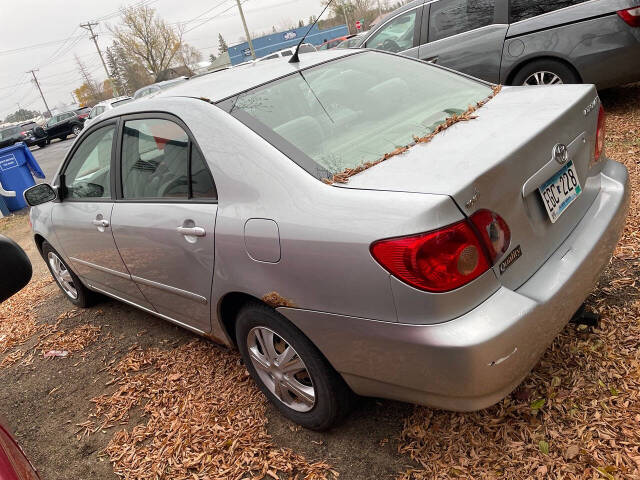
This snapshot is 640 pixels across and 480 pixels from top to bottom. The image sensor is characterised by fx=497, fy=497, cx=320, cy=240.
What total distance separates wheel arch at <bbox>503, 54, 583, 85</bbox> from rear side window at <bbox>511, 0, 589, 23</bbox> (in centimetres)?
46

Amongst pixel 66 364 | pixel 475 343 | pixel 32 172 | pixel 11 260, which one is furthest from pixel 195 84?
pixel 32 172

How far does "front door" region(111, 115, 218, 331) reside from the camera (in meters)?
2.39

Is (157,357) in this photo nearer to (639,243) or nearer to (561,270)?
(561,270)

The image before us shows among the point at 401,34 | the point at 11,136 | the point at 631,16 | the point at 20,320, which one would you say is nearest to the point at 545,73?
the point at 631,16

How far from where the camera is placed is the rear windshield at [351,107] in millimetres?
2137

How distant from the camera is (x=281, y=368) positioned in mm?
2338

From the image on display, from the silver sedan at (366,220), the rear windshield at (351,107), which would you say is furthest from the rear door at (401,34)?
the rear windshield at (351,107)

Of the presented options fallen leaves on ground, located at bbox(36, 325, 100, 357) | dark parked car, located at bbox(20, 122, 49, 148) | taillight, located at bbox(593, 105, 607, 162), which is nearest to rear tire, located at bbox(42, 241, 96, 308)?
fallen leaves on ground, located at bbox(36, 325, 100, 357)

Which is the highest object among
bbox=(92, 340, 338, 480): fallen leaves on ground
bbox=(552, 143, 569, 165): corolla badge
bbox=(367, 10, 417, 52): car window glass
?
bbox=(367, 10, 417, 52): car window glass

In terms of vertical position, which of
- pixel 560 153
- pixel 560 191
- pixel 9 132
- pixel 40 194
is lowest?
pixel 560 191

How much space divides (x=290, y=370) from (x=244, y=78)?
5.03 ft

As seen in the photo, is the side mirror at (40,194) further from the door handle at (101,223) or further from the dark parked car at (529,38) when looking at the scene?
the dark parked car at (529,38)

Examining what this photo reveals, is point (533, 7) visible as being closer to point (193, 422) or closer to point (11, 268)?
point (193, 422)

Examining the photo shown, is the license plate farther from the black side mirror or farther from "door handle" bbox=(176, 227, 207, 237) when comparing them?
the black side mirror
